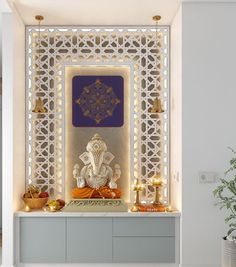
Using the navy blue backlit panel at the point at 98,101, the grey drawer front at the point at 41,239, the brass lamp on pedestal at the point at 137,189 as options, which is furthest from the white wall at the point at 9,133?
the brass lamp on pedestal at the point at 137,189

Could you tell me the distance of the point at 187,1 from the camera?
4207mm

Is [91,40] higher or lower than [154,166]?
higher

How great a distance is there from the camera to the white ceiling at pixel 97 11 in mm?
4238

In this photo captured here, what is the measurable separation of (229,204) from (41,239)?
2.01m

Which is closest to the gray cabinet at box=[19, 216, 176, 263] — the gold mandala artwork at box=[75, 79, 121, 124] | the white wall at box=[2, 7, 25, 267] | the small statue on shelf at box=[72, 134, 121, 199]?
the white wall at box=[2, 7, 25, 267]

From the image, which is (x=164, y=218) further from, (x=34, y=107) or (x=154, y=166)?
(x=34, y=107)

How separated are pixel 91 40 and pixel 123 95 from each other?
0.78 meters

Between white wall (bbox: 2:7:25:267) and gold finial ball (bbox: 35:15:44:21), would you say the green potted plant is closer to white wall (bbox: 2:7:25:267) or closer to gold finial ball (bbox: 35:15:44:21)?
white wall (bbox: 2:7:25:267)

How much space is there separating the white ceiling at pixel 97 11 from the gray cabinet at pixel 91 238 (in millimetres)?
2263

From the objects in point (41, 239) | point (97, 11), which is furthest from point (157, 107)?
point (41, 239)

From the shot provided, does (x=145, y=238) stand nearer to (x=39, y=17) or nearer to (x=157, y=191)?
(x=157, y=191)

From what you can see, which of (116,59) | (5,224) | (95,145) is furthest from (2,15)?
(5,224)

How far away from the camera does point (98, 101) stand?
500 cm

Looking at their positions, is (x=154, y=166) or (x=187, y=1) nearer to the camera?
(x=187, y=1)
